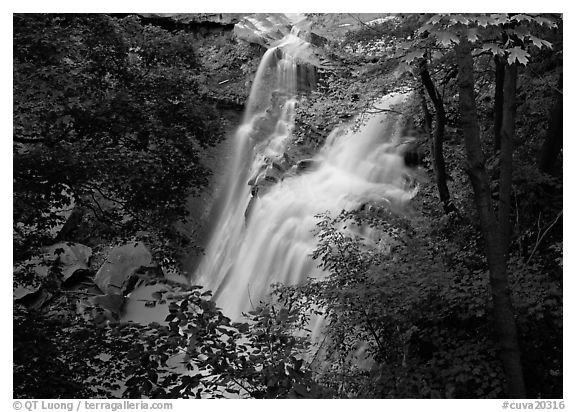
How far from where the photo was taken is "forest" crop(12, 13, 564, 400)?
3246 millimetres

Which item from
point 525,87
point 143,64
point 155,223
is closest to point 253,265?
point 155,223

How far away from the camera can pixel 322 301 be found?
411 centimetres

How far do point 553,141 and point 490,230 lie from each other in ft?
4.94

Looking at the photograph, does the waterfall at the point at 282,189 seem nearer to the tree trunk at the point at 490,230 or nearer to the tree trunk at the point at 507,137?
the tree trunk at the point at 507,137

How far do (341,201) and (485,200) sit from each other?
247 cm

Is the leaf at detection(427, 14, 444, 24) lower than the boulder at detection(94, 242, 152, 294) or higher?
lower

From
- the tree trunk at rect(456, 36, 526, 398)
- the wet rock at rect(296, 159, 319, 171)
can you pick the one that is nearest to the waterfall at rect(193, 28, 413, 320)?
the wet rock at rect(296, 159, 319, 171)

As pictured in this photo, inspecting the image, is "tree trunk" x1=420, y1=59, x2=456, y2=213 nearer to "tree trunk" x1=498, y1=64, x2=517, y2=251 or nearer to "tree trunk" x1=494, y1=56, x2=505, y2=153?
"tree trunk" x1=494, y1=56, x2=505, y2=153

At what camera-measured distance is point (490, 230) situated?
9.95ft

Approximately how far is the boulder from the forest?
0.09 feet

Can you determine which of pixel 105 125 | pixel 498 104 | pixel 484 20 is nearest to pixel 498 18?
pixel 484 20

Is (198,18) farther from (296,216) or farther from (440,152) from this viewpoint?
(440,152)
